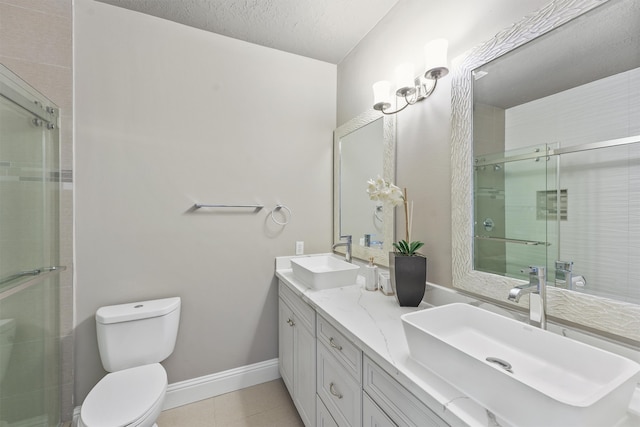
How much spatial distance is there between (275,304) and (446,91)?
179 cm

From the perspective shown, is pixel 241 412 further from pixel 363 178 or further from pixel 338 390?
pixel 363 178

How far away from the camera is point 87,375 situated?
1626 mm

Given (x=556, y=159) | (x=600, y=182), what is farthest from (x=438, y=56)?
(x=600, y=182)

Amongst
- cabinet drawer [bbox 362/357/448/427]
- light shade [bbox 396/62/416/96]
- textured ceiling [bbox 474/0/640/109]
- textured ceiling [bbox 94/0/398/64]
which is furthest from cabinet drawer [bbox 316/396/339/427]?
textured ceiling [bbox 94/0/398/64]

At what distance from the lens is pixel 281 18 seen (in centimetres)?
176

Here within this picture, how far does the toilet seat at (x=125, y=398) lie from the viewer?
115 centimetres

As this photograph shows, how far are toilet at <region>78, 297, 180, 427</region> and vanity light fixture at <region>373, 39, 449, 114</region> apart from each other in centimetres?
179

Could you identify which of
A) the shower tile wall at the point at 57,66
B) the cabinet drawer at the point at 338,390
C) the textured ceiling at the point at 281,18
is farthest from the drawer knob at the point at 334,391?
the textured ceiling at the point at 281,18

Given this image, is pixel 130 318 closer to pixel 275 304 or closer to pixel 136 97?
pixel 275 304

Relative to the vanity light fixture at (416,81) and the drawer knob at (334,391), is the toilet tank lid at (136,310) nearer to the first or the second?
the drawer knob at (334,391)

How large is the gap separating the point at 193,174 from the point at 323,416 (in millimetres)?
1612

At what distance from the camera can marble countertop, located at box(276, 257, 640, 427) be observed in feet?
2.02

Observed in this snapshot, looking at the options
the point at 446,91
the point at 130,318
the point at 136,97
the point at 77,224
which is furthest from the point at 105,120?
the point at 446,91

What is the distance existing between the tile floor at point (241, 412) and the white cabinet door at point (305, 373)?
180 mm
